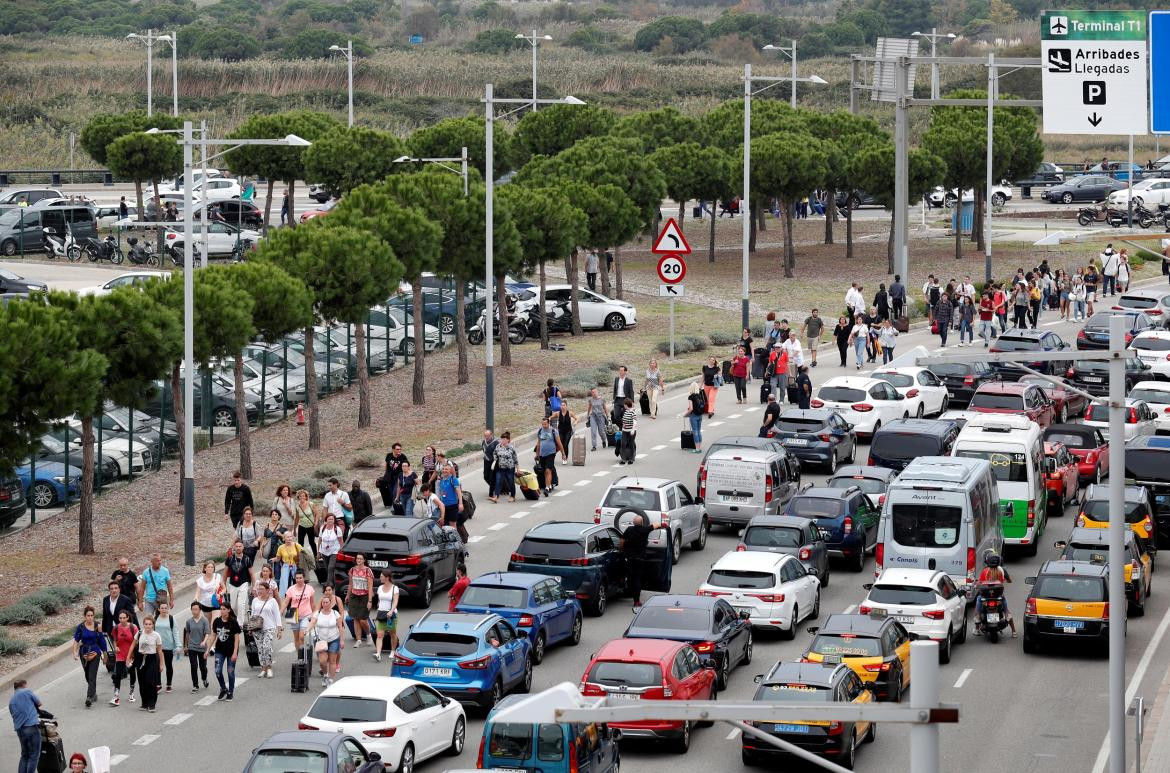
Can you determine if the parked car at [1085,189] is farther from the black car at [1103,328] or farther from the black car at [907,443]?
the black car at [907,443]

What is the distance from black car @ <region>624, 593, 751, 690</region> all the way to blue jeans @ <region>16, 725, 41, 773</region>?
8.22m

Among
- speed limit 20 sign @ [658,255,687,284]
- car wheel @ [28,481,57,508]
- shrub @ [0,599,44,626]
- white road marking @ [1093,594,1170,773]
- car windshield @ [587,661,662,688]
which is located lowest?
white road marking @ [1093,594,1170,773]

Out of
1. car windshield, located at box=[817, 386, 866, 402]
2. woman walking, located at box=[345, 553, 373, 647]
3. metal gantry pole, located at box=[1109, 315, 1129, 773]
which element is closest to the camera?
metal gantry pole, located at box=[1109, 315, 1129, 773]

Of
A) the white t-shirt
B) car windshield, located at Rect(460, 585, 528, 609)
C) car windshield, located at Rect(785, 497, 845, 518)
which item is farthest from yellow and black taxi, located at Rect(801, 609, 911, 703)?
the white t-shirt

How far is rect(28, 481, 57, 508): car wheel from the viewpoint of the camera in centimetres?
3872

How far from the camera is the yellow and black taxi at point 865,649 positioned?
2544 cm

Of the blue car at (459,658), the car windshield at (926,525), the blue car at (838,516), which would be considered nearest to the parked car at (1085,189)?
the blue car at (838,516)

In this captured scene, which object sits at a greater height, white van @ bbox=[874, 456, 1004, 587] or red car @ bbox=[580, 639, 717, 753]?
white van @ bbox=[874, 456, 1004, 587]

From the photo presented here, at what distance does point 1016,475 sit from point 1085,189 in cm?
7126

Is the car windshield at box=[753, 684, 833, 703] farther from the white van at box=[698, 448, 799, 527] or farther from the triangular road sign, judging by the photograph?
the triangular road sign

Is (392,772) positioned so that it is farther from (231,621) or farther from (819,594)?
(819,594)

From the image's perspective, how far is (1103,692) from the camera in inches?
1070

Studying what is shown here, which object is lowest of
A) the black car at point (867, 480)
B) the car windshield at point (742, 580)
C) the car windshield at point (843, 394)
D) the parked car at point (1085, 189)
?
the car windshield at point (742, 580)

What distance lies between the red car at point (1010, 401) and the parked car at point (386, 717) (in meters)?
22.9
